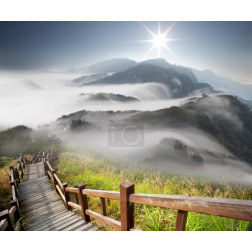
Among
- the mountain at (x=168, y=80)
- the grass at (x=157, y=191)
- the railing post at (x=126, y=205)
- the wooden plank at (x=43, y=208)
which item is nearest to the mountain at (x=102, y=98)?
the mountain at (x=168, y=80)

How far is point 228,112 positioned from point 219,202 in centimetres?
4699

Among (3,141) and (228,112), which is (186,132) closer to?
(228,112)

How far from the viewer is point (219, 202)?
86 centimetres

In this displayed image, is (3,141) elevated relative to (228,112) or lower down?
lower down

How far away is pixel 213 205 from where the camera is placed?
0.89 m

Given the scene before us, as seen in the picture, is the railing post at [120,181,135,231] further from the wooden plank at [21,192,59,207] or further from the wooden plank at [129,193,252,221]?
the wooden plank at [21,192,59,207]

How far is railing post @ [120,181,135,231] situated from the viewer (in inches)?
59.1

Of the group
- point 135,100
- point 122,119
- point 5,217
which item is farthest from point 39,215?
point 135,100

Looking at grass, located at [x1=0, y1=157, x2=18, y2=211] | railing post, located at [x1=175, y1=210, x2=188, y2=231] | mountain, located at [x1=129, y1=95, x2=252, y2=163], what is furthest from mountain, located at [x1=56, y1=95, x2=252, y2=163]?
railing post, located at [x1=175, y1=210, x2=188, y2=231]

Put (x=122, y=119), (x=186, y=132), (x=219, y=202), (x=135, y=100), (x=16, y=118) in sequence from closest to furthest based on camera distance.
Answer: (x=219, y=202), (x=16, y=118), (x=122, y=119), (x=135, y=100), (x=186, y=132)

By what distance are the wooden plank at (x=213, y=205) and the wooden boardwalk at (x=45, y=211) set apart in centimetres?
210

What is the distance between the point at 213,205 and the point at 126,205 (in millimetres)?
882

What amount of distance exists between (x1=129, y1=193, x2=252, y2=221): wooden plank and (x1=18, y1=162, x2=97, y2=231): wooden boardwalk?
2.10 meters

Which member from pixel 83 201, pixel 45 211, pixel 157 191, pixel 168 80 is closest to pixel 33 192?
pixel 45 211
